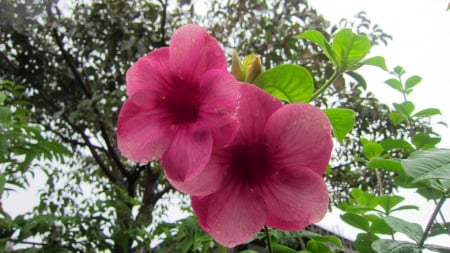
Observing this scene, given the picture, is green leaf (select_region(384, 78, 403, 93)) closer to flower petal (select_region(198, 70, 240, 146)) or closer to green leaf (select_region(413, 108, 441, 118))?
green leaf (select_region(413, 108, 441, 118))

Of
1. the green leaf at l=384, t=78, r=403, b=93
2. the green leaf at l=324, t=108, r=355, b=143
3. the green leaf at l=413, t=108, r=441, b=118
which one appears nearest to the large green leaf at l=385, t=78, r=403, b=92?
the green leaf at l=384, t=78, r=403, b=93

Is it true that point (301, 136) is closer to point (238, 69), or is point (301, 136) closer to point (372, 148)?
point (238, 69)

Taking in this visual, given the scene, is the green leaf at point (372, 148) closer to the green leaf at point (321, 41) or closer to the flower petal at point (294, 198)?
the green leaf at point (321, 41)

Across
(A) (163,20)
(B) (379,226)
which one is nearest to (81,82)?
(A) (163,20)

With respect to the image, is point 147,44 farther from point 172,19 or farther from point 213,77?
point 213,77

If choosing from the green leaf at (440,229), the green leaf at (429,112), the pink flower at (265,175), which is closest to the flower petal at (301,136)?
the pink flower at (265,175)
